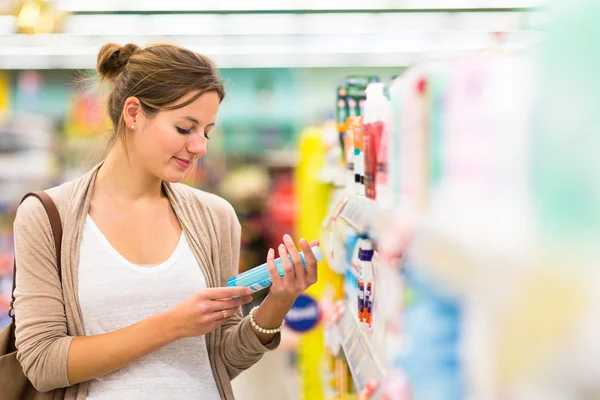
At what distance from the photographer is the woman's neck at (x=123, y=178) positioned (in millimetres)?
1889

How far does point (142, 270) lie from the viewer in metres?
1.80

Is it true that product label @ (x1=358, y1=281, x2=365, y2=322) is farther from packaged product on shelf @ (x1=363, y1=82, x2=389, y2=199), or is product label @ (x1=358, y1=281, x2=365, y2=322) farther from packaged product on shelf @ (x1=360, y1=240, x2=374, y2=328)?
packaged product on shelf @ (x1=363, y1=82, x2=389, y2=199)

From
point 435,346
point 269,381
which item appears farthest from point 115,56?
point 269,381

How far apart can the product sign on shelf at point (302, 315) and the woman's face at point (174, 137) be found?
946 millimetres

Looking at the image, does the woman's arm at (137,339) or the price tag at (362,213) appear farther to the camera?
the woman's arm at (137,339)

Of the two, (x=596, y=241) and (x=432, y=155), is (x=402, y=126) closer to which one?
(x=432, y=155)

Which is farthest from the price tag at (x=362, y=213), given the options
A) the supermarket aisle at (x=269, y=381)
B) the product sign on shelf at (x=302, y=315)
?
the supermarket aisle at (x=269, y=381)

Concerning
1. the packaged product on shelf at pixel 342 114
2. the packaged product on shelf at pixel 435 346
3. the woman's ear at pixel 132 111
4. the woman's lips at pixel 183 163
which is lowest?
the packaged product on shelf at pixel 435 346

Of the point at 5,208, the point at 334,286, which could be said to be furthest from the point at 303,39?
the point at 334,286

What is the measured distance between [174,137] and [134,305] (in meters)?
0.44

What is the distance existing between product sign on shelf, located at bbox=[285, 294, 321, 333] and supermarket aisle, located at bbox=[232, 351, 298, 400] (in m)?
2.77

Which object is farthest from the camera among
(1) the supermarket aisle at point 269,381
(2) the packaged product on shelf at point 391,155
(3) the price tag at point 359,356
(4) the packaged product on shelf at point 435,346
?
(1) the supermarket aisle at point 269,381

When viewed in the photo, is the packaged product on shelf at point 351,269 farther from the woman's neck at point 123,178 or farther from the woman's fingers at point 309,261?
the woman's neck at point 123,178

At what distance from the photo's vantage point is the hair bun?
1.94 m
